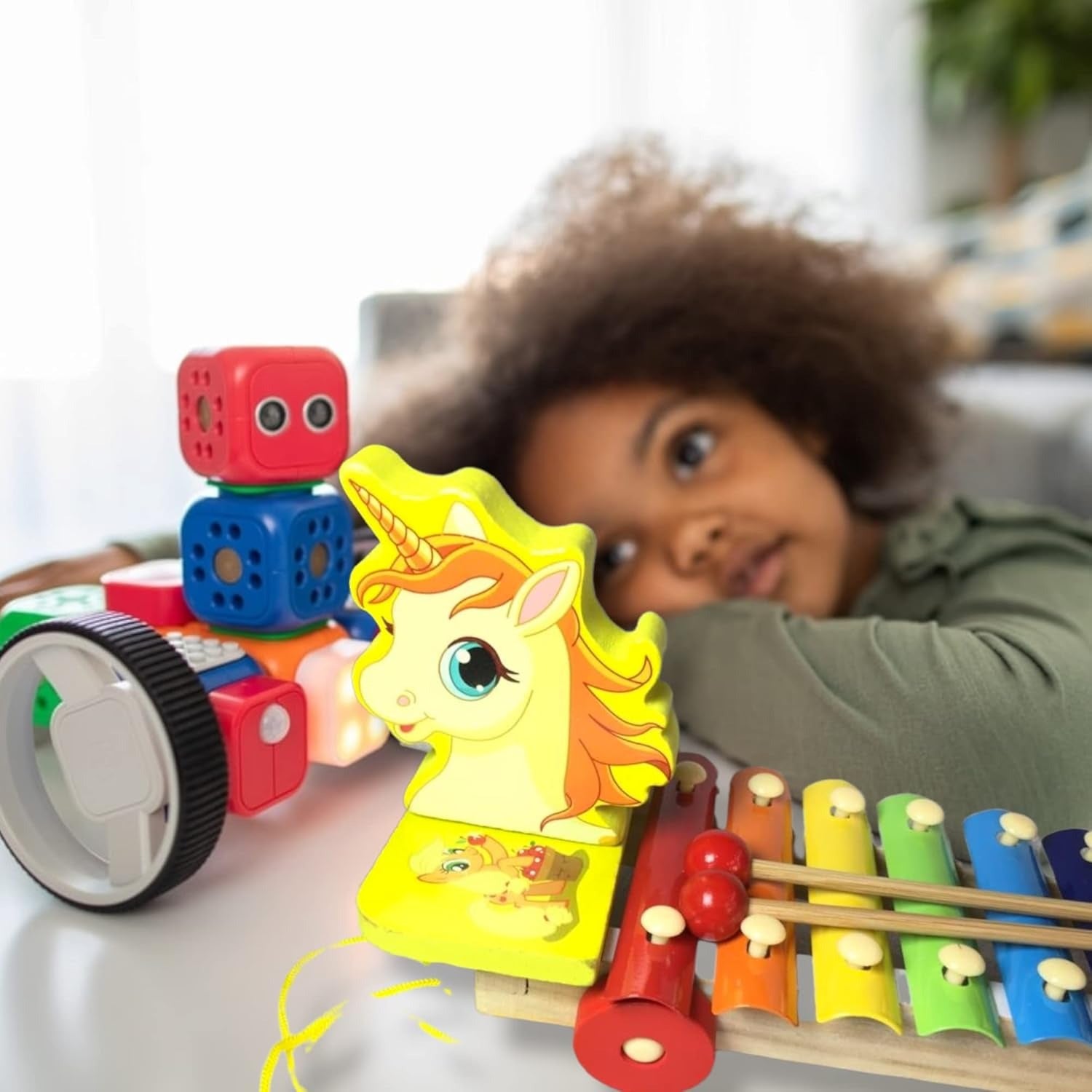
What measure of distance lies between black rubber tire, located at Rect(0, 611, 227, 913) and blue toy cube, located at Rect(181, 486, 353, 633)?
10 centimetres

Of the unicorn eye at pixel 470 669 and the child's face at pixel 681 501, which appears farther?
the child's face at pixel 681 501

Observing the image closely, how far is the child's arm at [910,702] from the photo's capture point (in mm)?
601

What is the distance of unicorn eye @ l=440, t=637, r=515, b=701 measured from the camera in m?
0.49

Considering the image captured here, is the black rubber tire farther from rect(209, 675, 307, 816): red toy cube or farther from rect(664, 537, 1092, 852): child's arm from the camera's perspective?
rect(664, 537, 1092, 852): child's arm

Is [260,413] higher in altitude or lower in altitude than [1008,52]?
lower

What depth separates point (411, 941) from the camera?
437mm

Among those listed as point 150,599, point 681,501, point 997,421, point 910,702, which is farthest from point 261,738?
point 997,421

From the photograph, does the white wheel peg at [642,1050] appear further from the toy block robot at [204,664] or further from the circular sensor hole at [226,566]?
the circular sensor hole at [226,566]

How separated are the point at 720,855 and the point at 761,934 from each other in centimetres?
4

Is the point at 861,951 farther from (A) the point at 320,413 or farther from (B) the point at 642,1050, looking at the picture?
(A) the point at 320,413

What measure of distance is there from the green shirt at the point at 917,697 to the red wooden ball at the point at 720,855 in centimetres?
19

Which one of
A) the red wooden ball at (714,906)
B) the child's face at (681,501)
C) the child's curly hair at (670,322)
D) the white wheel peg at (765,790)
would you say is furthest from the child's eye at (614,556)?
the red wooden ball at (714,906)

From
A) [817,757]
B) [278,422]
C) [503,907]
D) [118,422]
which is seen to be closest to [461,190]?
[118,422]

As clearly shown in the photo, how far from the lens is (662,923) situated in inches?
16.7
